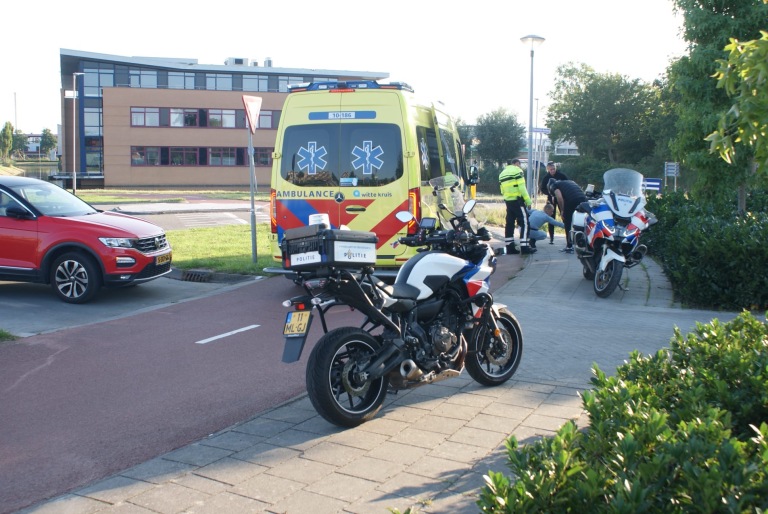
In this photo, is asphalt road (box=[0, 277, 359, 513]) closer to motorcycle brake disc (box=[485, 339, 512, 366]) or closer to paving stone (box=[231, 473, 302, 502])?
paving stone (box=[231, 473, 302, 502])

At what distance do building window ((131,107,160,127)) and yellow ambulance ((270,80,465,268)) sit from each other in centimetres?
5177

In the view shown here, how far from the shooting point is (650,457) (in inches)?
106

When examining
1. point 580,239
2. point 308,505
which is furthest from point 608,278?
point 308,505

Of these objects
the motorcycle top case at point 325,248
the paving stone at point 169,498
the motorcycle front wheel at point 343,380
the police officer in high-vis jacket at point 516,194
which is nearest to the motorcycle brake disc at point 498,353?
the motorcycle front wheel at point 343,380

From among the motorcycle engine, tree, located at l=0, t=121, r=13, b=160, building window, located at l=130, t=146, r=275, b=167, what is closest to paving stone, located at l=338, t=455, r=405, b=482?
the motorcycle engine

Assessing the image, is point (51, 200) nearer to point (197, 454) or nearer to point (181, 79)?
point (197, 454)

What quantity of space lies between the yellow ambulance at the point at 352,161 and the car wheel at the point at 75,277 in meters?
2.52

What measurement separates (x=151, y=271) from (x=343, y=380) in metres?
6.64

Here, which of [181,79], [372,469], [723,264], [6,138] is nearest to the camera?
[372,469]

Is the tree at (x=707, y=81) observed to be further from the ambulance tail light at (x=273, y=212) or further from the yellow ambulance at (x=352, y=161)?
the ambulance tail light at (x=273, y=212)

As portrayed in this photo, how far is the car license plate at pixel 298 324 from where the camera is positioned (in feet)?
15.8

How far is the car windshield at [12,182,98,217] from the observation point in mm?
10750

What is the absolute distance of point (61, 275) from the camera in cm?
1037

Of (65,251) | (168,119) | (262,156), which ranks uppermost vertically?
(168,119)
